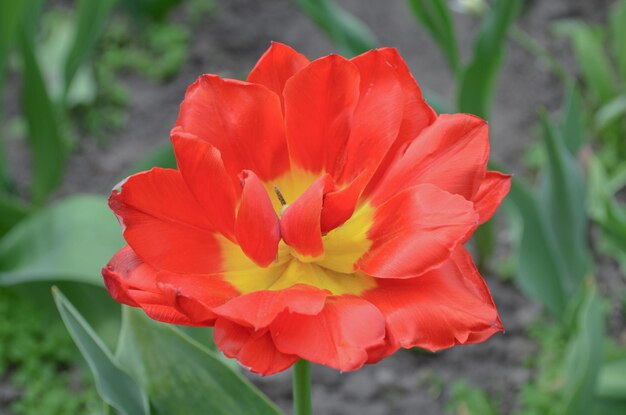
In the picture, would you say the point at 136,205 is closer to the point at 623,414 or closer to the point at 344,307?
the point at 344,307

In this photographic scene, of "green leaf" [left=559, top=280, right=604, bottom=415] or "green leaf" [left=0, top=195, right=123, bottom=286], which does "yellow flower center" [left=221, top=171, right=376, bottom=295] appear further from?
"green leaf" [left=0, top=195, right=123, bottom=286]

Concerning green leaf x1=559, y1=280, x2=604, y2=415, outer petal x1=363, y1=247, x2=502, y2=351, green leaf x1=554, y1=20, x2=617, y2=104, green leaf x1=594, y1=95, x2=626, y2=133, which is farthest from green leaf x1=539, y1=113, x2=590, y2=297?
outer petal x1=363, y1=247, x2=502, y2=351

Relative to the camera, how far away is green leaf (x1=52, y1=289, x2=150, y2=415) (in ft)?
3.01

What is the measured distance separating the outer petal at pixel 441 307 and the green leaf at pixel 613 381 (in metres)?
1.00

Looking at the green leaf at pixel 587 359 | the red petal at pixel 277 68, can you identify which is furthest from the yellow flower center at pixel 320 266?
the green leaf at pixel 587 359

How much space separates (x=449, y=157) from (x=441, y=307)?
133 millimetres

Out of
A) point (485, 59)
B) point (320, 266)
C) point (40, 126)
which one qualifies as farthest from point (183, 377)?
point (40, 126)

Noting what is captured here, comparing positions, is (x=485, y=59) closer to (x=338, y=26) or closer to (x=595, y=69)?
(x=338, y=26)

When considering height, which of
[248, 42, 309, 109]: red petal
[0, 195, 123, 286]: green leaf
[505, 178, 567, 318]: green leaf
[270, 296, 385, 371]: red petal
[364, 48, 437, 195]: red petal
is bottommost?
[505, 178, 567, 318]: green leaf

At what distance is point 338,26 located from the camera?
181 centimetres

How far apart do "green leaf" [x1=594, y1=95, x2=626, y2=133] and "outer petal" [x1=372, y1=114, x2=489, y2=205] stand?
5.42 feet

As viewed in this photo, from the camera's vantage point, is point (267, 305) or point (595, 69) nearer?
point (267, 305)

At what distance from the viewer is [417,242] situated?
2.31 ft

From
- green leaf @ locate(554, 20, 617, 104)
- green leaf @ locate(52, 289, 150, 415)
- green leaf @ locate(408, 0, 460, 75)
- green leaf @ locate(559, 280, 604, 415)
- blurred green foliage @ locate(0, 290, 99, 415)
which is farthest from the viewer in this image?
green leaf @ locate(554, 20, 617, 104)
